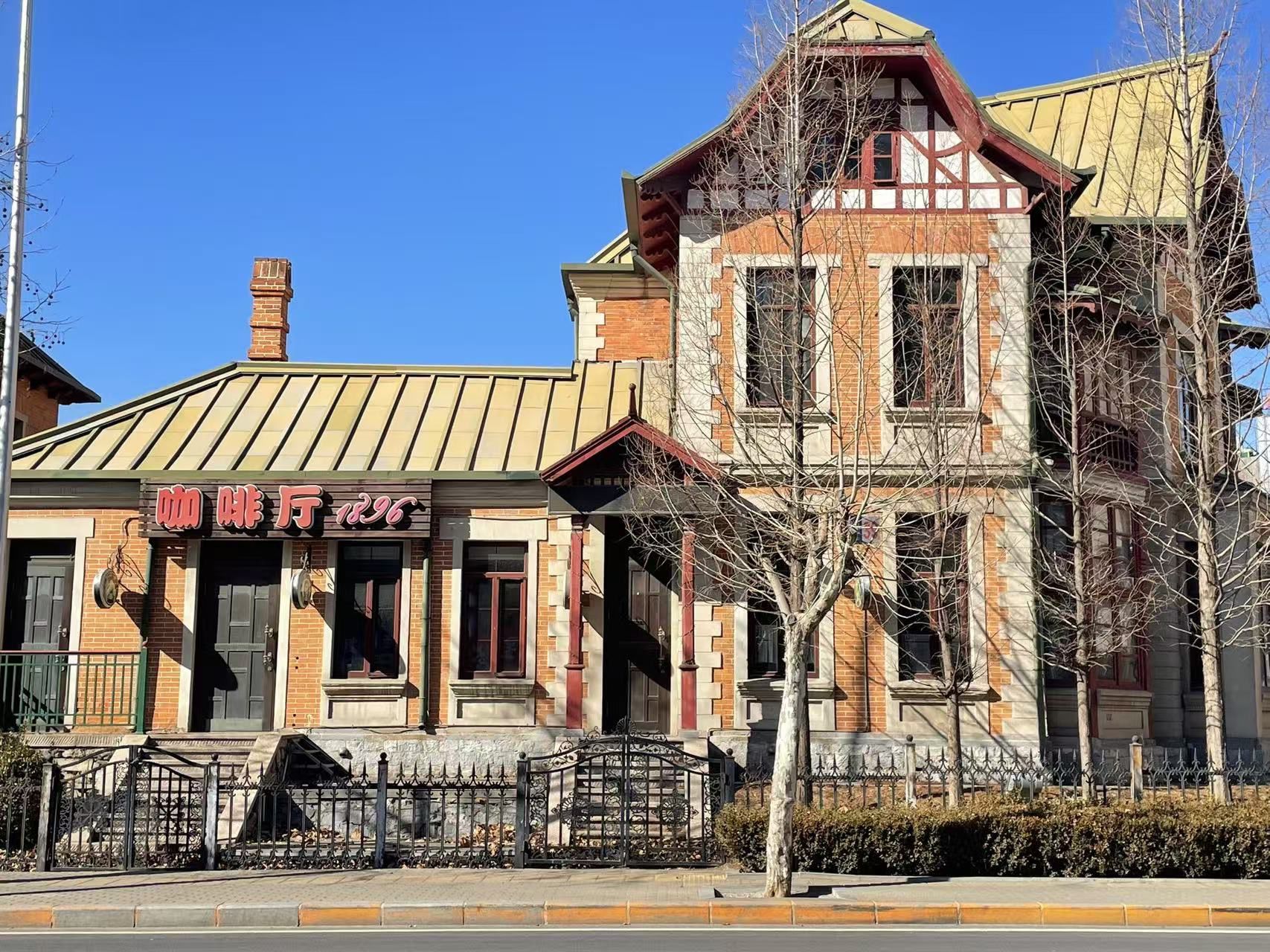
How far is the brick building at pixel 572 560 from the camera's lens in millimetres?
19266

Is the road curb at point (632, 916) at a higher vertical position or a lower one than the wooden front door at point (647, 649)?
lower

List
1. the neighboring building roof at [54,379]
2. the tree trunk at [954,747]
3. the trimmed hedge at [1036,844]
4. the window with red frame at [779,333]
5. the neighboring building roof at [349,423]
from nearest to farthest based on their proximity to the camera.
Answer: the trimmed hedge at [1036,844], the tree trunk at [954,747], the window with red frame at [779,333], the neighboring building roof at [349,423], the neighboring building roof at [54,379]

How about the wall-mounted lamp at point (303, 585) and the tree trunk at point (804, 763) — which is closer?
the tree trunk at point (804, 763)

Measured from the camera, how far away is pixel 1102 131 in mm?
25703

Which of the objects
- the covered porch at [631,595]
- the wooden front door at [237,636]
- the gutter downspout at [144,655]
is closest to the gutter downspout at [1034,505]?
the covered porch at [631,595]

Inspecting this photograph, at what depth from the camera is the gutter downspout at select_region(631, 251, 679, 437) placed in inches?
779

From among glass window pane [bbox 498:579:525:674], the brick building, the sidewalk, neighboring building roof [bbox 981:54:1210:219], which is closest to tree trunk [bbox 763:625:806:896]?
the sidewalk

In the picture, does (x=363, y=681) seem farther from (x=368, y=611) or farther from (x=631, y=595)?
(x=631, y=595)

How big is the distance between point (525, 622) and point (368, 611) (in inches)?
96.6

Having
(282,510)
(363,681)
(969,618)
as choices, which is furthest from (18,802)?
(969,618)

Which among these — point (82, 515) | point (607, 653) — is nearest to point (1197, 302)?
point (607, 653)

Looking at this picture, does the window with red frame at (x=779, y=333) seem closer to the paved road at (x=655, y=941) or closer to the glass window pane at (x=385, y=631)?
the glass window pane at (x=385, y=631)

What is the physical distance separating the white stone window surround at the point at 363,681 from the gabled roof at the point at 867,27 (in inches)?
404

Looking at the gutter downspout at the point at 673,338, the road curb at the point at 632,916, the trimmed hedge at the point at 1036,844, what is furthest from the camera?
the gutter downspout at the point at 673,338
